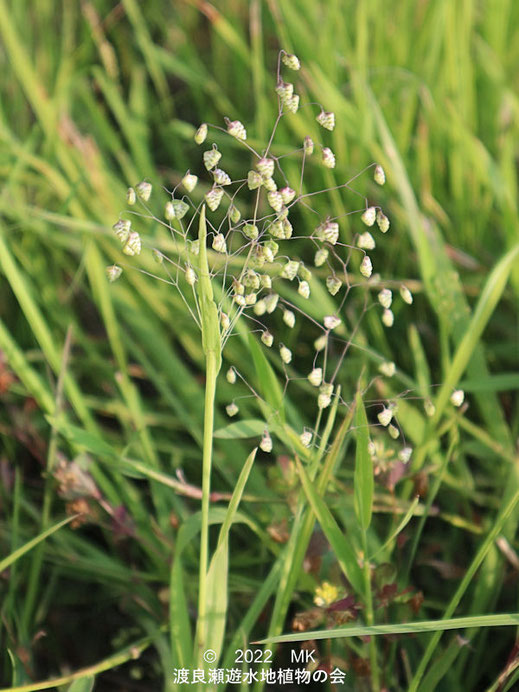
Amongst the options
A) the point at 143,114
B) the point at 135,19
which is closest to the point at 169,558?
the point at 143,114

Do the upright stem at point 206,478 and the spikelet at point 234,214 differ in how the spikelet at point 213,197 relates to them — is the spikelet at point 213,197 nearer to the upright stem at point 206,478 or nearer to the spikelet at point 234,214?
the spikelet at point 234,214

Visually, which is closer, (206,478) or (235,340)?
(206,478)

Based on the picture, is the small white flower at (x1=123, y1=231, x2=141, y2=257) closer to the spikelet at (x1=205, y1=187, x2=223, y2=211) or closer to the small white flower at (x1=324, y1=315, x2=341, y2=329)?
the spikelet at (x1=205, y1=187, x2=223, y2=211)

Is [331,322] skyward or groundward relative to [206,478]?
skyward

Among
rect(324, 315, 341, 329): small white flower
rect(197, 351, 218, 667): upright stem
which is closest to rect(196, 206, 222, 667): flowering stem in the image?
rect(197, 351, 218, 667): upright stem

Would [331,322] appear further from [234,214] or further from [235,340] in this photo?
[235,340]

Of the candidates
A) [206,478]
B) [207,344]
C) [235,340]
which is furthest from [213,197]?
[235,340]
